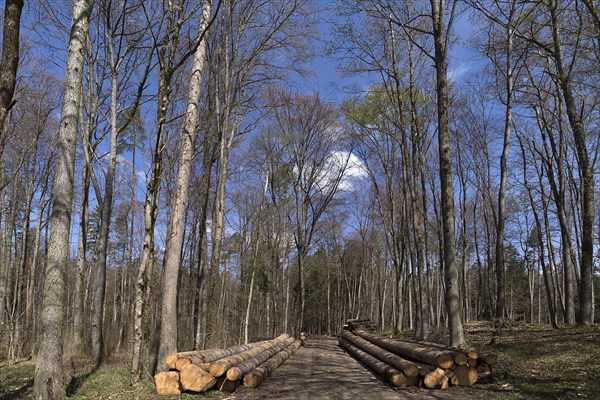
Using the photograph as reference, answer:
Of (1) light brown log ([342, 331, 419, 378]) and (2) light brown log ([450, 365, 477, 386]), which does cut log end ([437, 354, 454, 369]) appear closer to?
(2) light brown log ([450, 365, 477, 386])

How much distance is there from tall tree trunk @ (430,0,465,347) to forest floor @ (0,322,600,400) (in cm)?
127

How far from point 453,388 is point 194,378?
4.54 m

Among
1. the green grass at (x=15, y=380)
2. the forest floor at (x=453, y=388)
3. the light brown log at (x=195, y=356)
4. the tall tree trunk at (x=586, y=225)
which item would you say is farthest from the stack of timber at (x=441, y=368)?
the green grass at (x=15, y=380)

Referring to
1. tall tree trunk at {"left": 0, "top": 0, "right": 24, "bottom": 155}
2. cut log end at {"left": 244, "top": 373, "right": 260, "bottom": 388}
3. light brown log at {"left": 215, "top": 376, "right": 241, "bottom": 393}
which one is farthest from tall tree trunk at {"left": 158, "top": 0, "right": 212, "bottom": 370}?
tall tree trunk at {"left": 0, "top": 0, "right": 24, "bottom": 155}

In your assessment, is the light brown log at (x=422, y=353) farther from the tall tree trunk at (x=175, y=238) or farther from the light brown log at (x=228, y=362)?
the tall tree trunk at (x=175, y=238)

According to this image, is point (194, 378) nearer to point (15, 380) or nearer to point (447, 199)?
point (447, 199)

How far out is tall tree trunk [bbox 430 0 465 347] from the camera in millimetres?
9297

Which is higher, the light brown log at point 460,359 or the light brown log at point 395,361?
the light brown log at point 460,359

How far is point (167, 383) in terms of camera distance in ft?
22.3

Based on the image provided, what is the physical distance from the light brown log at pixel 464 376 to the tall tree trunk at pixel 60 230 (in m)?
6.50

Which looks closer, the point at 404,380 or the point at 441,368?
the point at 441,368

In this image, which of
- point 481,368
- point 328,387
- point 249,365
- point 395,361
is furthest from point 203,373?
point 481,368

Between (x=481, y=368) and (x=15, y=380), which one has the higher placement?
(x=481, y=368)

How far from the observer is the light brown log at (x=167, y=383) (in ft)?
22.2
